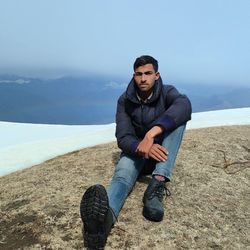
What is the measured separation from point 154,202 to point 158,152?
2.93ft

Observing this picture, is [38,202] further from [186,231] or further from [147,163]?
[186,231]

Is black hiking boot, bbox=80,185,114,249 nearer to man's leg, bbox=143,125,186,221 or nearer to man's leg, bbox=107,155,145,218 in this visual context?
man's leg, bbox=107,155,145,218

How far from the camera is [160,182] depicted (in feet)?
24.6

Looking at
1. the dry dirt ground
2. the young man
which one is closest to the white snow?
the dry dirt ground

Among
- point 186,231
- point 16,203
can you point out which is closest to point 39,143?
point 16,203

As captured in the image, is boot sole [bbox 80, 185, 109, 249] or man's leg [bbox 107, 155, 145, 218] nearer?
boot sole [bbox 80, 185, 109, 249]

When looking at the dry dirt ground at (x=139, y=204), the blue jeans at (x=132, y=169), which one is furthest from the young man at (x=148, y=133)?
the dry dirt ground at (x=139, y=204)

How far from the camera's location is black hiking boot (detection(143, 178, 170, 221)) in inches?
286

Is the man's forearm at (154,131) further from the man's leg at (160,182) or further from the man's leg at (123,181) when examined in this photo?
the man's leg at (123,181)

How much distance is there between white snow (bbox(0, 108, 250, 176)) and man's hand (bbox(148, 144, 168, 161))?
6.08m

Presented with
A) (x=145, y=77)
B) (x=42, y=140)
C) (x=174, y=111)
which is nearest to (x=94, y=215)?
(x=174, y=111)

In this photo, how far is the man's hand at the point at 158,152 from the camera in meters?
7.41

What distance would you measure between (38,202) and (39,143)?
7148mm

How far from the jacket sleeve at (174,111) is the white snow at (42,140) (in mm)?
6035
